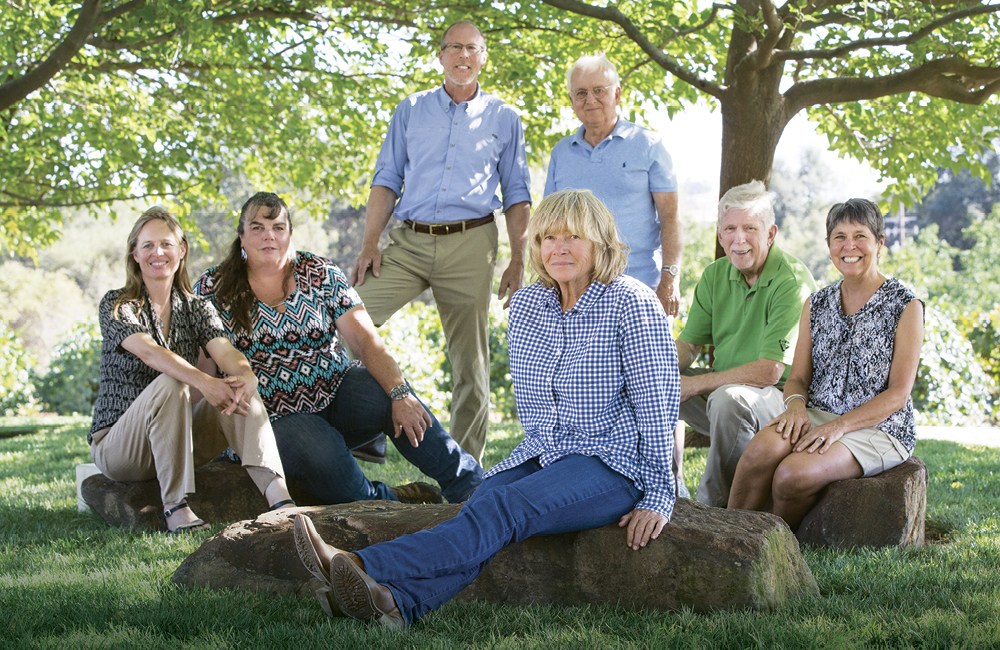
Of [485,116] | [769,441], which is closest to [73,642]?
[769,441]

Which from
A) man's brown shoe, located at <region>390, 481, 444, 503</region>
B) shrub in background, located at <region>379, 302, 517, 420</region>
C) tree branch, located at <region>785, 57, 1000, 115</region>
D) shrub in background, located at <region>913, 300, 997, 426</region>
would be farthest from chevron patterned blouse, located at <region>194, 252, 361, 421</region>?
shrub in background, located at <region>913, 300, 997, 426</region>

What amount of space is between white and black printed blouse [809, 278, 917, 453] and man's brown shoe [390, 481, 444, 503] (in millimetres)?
2074

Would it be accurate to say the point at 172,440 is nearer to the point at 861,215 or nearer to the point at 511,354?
the point at 511,354

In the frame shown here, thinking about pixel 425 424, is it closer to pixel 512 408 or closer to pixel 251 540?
pixel 251 540

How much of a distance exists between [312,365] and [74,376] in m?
10.1

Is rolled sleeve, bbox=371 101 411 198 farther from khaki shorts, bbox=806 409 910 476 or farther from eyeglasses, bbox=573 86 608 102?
khaki shorts, bbox=806 409 910 476

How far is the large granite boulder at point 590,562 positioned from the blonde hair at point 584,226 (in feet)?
3.05

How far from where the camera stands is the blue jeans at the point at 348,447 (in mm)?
4117

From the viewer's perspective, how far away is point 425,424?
4055mm

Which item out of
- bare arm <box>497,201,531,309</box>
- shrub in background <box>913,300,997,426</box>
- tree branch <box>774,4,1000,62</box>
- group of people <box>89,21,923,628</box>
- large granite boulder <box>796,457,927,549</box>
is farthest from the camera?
shrub in background <box>913,300,997,426</box>

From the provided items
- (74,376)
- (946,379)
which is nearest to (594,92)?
(946,379)

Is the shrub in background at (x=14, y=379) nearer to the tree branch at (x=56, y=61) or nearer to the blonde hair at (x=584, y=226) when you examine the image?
the tree branch at (x=56, y=61)

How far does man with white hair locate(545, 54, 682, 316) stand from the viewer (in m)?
4.70

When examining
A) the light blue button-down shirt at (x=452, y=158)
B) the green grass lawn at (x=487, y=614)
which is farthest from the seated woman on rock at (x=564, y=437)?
the light blue button-down shirt at (x=452, y=158)
